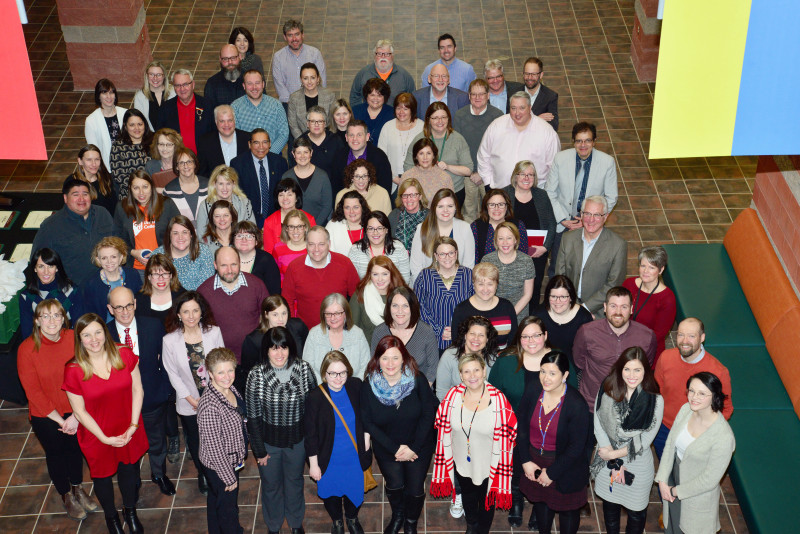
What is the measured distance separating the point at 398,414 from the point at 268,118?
3804mm

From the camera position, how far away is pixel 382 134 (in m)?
7.93

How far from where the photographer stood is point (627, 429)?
5363 mm

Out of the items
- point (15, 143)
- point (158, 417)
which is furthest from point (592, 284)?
point (15, 143)

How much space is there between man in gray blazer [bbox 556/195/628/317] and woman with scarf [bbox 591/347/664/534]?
4.50 ft

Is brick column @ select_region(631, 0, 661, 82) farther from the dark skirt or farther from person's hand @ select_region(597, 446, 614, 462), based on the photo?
the dark skirt

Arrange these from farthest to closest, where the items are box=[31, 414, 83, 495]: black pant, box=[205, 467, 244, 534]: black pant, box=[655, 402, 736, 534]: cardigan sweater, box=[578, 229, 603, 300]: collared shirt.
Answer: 1. box=[578, 229, 603, 300]: collared shirt
2. box=[31, 414, 83, 495]: black pant
3. box=[205, 467, 244, 534]: black pant
4. box=[655, 402, 736, 534]: cardigan sweater

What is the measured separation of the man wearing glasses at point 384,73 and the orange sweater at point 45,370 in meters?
3.99

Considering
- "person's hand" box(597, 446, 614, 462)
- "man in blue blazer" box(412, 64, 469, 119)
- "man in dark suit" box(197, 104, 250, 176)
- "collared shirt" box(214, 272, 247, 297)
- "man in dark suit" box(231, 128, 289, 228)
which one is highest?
"man in blue blazer" box(412, 64, 469, 119)

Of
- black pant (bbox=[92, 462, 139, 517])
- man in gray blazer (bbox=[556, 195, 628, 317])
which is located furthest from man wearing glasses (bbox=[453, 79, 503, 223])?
black pant (bbox=[92, 462, 139, 517])

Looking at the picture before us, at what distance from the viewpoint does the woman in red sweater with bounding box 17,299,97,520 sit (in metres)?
5.71

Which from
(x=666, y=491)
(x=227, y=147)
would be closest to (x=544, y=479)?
(x=666, y=491)

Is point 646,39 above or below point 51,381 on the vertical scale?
above

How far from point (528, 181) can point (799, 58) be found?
449 cm

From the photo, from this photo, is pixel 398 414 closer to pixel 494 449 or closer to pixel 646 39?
pixel 494 449
